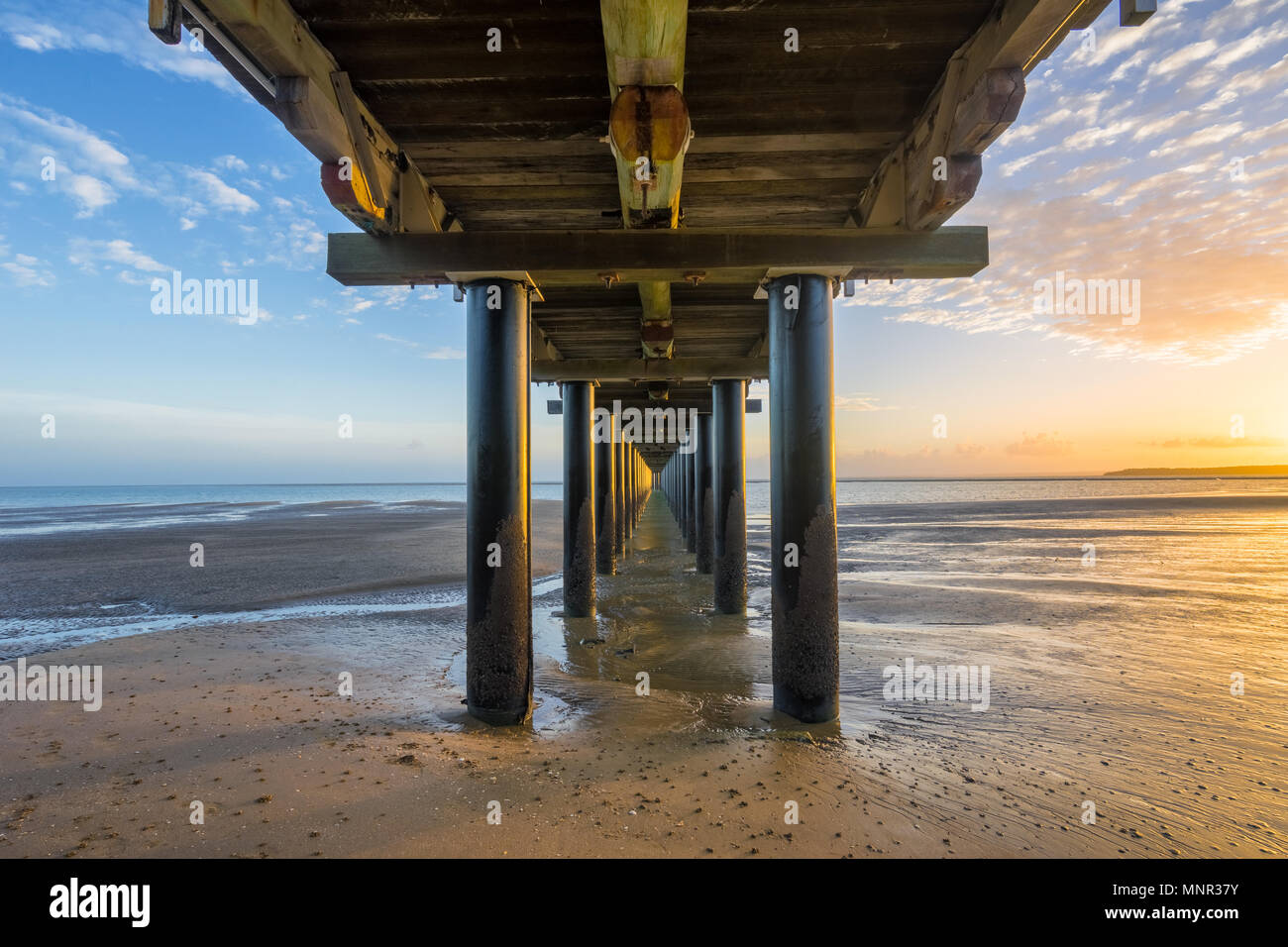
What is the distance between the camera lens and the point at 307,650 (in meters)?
7.58

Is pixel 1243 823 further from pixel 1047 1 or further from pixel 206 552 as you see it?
pixel 206 552

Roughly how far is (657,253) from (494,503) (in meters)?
2.48

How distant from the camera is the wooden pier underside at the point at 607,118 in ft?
10.8

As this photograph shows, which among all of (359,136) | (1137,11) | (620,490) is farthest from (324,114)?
(620,490)

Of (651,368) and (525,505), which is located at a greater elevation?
(651,368)

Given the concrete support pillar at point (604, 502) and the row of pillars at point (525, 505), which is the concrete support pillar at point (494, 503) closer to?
the row of pillars at point (525, 505)

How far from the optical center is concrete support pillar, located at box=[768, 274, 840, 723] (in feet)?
16.5

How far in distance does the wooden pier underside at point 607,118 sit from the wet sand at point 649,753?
376 centimetres

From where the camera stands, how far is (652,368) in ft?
34.1

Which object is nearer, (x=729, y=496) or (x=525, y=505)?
(x=525, y=505)

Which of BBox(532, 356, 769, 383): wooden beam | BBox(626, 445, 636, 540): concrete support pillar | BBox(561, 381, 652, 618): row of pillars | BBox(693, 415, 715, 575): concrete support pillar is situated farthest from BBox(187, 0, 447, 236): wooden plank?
BBox(626, 445, 636, 540): concrete support pillar

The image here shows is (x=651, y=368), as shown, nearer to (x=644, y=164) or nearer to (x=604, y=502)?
(x=604, y=502)

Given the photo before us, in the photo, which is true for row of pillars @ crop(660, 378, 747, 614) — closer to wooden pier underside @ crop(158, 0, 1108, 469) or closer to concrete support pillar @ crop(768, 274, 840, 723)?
concrete support pillar @ crop(768, 274, 840, 723)
